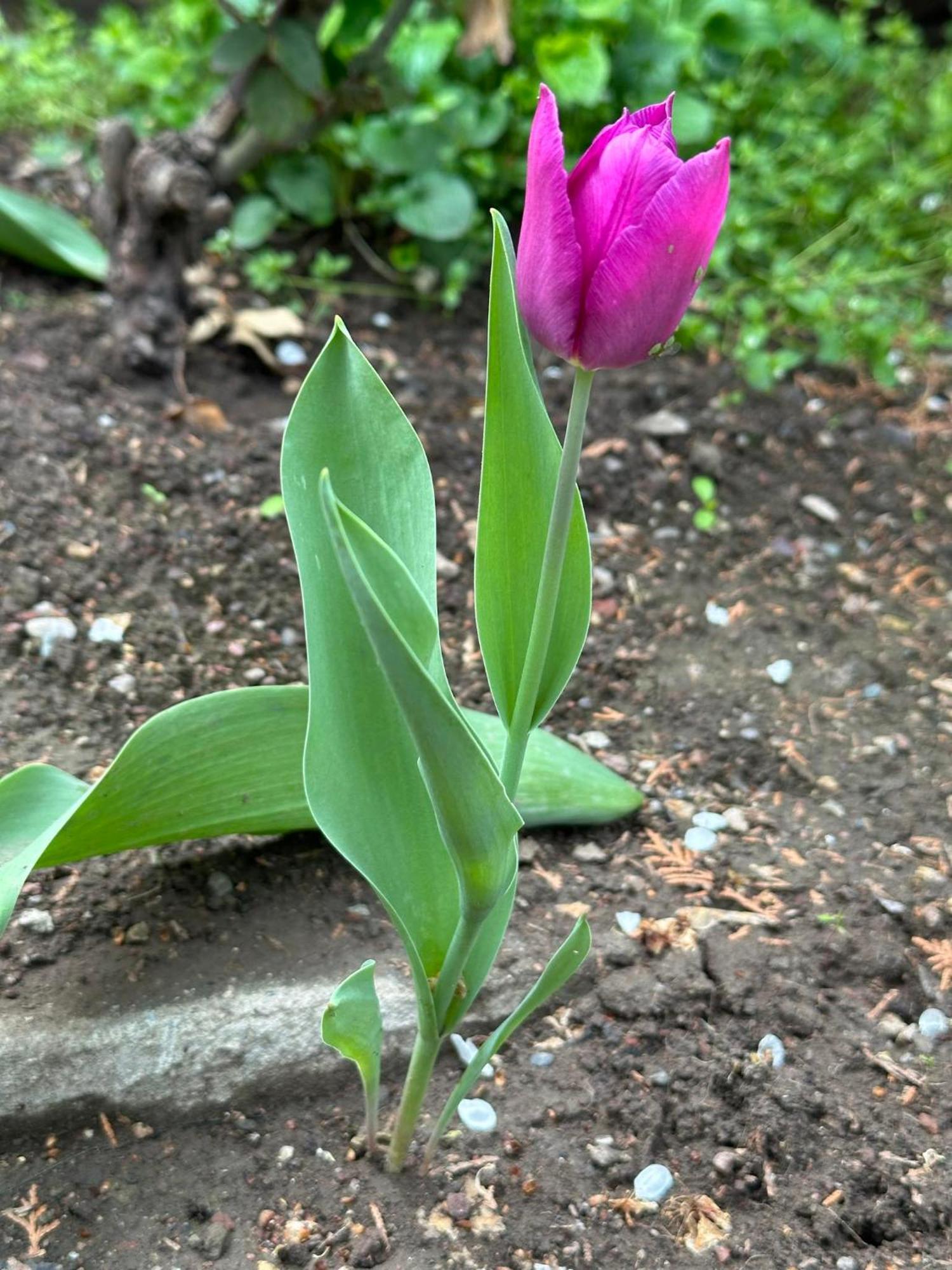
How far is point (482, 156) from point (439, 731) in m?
1.95

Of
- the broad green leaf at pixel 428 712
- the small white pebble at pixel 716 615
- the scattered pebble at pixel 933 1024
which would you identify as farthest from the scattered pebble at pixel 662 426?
the broad green leaf at pixel 428 712

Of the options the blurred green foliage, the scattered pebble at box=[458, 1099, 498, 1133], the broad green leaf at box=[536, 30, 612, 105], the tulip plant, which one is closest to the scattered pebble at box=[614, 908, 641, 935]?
the scattered pebble at box=[458, 1099, 498, 1133]

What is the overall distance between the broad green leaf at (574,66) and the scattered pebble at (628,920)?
1.52m

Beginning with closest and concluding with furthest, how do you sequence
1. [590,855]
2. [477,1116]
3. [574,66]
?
1. [477,1116]
2. [590,855]
3. [574,66]

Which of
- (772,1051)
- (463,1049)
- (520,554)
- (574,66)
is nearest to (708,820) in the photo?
(772,1051)

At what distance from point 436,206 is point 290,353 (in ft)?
1.43

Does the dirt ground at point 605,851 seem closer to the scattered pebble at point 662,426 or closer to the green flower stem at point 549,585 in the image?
the scattered pebble at point 662,426

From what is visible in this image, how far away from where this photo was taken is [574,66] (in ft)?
7.02

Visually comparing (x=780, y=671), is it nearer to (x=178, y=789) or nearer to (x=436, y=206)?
(x=178, y=789)

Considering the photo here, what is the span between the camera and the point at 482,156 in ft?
7.63

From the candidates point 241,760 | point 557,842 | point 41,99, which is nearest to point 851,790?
point 557,842

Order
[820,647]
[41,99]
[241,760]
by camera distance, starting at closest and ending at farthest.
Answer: [241,760] < [820,647] < [41,99]

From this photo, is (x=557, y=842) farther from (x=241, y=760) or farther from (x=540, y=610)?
(x=540, y=610)

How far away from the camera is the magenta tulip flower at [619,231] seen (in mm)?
614
